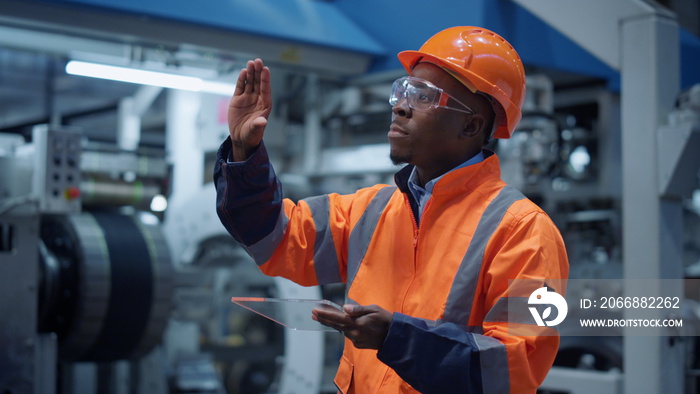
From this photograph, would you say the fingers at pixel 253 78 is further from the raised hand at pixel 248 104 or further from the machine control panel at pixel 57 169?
the machine control panel at pixel 57 169

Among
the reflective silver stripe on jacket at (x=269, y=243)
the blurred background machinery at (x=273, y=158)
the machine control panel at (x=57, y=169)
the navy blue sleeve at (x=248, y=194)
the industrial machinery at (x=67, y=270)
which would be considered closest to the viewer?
the navy blue sleeve at (x=248, y=194)

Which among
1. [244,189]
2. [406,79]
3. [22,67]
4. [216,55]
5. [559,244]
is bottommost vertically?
[559,244]

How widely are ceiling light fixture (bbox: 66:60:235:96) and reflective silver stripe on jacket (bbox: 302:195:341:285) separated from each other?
2322 millimetres

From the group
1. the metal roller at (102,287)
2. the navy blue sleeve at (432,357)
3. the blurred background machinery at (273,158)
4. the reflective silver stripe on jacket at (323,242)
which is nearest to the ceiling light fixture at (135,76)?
the blurred background machinery at (273,158)

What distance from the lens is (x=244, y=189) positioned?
1863 millimetres

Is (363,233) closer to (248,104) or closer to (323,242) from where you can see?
(323,242)

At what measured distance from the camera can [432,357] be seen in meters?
1.57

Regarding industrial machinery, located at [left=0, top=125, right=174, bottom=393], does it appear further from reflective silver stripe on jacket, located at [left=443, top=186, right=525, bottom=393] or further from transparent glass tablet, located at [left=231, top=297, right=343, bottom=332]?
reflective silver stripe on jacket, located at [left=443, top=186, right=525, bottom=393]

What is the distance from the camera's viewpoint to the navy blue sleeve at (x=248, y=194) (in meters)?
1.84

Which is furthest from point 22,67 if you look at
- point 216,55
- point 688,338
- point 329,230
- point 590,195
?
point 329,230

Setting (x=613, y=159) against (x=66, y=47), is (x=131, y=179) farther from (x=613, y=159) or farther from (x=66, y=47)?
(x=613, y=159)

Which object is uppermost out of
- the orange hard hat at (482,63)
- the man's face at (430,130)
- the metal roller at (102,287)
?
the orange hard hat at (482,63)

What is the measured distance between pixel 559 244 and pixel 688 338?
12.1 ft

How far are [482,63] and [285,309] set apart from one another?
2.57ft
